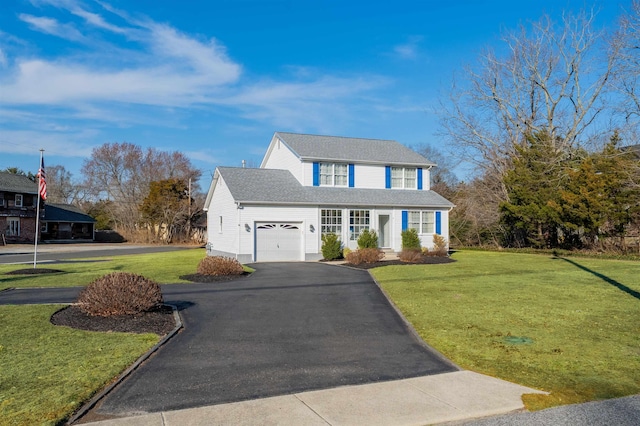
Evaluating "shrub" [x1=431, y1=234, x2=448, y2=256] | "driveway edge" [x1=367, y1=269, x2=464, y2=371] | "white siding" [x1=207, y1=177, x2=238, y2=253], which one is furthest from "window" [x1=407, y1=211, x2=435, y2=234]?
"driveway edge" [x1=367, y1=269, x2=464, y2=371]

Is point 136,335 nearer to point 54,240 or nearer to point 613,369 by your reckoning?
point 613,369

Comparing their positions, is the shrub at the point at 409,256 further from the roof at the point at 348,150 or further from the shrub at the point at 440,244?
the roof at the point at 348,150

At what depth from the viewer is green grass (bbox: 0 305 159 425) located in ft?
16.6

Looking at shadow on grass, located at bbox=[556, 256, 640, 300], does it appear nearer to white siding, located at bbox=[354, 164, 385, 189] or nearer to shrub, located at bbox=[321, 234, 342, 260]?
shrub, located at bbox=[321, 234, 342, 260]

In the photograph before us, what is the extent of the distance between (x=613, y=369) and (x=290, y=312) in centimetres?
639

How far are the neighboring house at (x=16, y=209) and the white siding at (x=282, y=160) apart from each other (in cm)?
2797

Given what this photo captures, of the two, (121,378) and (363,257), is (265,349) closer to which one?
(121,378)

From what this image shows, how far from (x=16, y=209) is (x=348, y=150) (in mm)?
35252

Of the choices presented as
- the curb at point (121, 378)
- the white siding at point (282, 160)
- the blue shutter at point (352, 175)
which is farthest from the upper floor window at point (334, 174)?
the curb at point (121, 378)

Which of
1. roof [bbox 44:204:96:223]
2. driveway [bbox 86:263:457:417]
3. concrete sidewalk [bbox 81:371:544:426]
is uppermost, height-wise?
roof [bbox 44:204:96:223]

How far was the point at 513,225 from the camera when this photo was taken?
33.0 metres

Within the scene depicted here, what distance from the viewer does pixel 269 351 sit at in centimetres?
772

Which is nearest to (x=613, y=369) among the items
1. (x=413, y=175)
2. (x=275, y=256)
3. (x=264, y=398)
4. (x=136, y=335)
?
(x=264, y=398)

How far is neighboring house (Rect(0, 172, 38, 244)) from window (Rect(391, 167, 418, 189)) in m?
36.7
